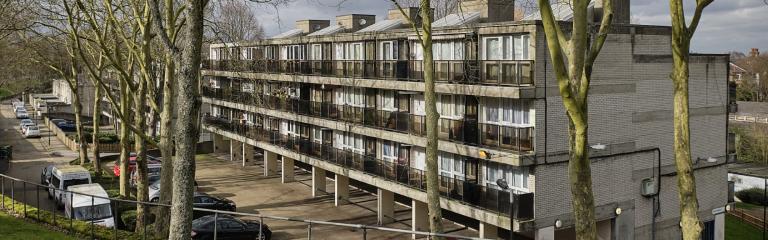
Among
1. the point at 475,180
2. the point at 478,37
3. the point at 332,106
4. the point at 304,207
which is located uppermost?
the point at 478,37

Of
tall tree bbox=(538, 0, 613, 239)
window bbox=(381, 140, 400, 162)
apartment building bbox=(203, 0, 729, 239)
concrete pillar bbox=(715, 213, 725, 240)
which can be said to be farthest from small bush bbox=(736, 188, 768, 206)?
tall tree bbox=(538, 0, 613, 239)

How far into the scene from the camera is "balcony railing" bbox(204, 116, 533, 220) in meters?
21.2

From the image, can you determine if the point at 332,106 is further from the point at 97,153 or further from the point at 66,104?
the point at 66,104

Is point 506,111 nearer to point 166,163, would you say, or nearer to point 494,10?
point 494,10

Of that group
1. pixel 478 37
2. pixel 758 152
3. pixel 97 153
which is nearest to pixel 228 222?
pixel 478 37

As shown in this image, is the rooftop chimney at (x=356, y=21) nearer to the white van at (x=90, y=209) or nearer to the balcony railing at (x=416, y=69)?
the balcony railing at (x=416, y=69)

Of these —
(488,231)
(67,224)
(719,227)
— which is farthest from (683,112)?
(67,224)

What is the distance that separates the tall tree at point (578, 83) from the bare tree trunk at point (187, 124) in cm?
585

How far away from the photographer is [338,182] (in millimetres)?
32031

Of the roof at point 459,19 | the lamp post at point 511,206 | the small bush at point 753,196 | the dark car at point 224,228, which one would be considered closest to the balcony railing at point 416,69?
the roof at point 459,19

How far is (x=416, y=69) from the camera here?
2633 cm

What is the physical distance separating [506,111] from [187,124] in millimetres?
13949

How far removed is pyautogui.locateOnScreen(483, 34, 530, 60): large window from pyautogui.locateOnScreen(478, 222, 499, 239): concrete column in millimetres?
5701

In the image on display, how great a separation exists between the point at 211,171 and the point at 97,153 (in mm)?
6875
